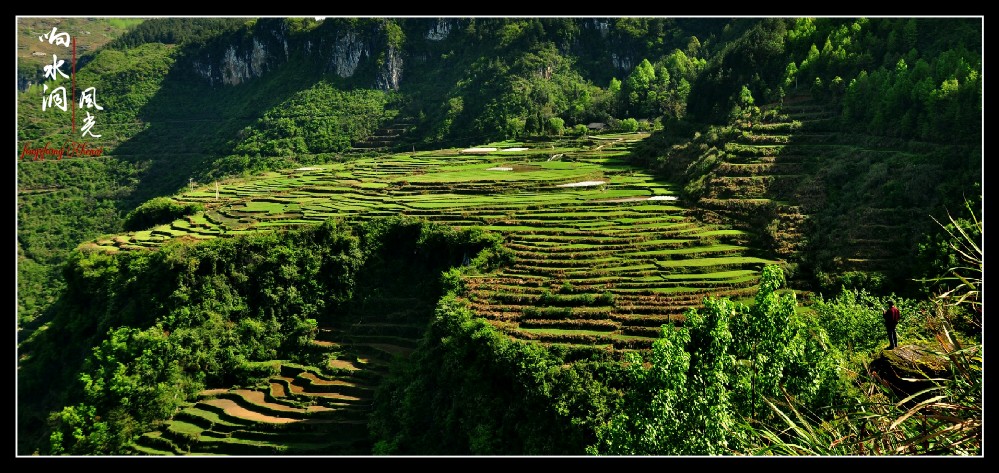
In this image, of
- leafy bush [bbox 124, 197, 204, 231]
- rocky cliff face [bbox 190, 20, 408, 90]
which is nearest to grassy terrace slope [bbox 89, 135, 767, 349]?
leafy bush [bbox 124, 197, 204, 231]

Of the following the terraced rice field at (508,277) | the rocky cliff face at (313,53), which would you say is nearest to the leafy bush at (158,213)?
the terraced rice field at (508,277)

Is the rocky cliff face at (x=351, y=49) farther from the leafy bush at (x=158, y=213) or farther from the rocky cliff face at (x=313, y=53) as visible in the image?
the leafy bush at (x=158, y=213)

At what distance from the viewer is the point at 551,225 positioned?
33375mm

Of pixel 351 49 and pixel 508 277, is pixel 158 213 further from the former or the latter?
pixel 351 49

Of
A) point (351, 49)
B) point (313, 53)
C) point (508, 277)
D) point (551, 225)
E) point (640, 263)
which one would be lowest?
point (508, 277)

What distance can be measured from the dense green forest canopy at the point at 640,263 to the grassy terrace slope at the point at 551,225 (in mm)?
1324

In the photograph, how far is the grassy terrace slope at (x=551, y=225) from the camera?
81.0 feet

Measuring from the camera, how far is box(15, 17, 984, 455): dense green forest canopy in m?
12.5

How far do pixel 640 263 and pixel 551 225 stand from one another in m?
6.51

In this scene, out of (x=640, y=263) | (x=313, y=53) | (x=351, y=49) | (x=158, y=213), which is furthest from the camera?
(x=313, y=53)

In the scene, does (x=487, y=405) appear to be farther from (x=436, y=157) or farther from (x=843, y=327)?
(x=436, y=157)

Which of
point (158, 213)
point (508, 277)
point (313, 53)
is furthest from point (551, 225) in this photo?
point (313, 53)

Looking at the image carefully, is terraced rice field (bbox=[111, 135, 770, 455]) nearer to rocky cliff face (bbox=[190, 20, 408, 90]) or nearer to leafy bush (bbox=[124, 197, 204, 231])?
leafy bush (bbox=[124, 197, 204, 231])

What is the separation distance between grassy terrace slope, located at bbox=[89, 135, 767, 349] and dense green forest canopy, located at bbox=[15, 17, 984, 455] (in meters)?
1.32
